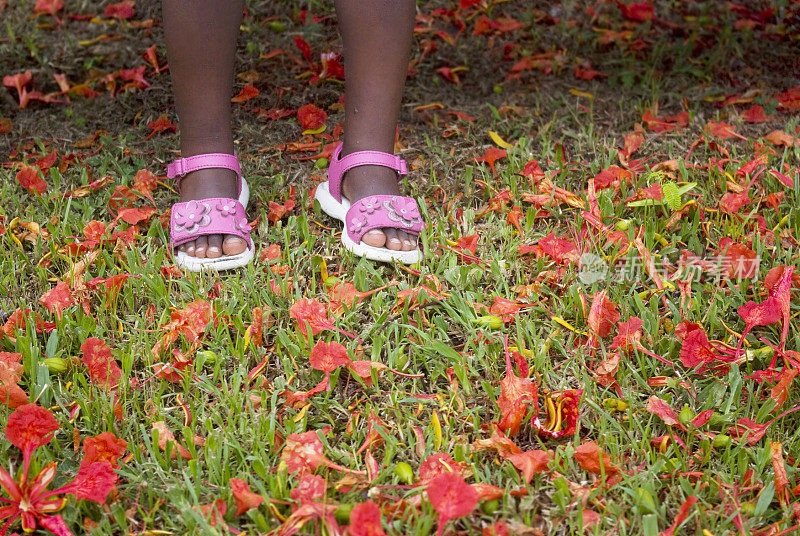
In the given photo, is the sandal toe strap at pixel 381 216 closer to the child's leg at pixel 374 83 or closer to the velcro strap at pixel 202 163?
the child's leg at pixel 374 83

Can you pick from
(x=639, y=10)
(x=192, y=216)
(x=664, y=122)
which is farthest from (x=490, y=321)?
(x=639, y=10)

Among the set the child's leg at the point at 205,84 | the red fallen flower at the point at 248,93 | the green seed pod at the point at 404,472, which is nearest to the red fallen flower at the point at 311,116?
the red fallen flower at the point at 248,93

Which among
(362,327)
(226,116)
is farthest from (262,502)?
(226,116)

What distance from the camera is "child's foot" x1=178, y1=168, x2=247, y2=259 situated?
5.93ft

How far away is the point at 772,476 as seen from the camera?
1279 mm

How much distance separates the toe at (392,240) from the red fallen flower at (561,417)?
60 cm

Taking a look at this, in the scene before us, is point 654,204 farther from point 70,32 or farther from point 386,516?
point 70,32

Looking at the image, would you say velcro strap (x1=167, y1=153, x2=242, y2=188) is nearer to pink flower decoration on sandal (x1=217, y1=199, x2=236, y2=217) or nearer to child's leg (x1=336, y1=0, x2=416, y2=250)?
pink flower decoration on sandal (x1=217, y1=199, x2=236, y2=217)

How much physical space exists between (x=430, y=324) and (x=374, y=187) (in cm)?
47

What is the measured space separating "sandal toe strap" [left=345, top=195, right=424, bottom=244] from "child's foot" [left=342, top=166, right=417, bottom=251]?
0.02 m

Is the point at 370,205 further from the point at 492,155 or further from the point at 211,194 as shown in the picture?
the point at 492,155

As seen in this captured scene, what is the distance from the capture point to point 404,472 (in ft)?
4.09

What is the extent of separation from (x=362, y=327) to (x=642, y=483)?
0.69 m

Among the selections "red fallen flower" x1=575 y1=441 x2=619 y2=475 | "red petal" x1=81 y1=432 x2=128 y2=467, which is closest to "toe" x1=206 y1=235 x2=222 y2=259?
"red petal" x1=81 y1=432 x2=128 y2=467
